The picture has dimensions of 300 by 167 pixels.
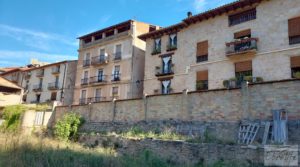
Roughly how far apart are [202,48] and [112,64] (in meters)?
12.5

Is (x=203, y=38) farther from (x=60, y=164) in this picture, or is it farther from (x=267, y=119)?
(x=60, y=164)

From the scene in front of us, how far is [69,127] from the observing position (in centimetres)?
2045

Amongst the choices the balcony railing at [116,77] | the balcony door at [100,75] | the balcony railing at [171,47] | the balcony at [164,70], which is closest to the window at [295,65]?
the balcony at [164,70]

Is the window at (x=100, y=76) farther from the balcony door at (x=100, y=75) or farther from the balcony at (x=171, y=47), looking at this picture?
the balcony at (x=171, y=47)

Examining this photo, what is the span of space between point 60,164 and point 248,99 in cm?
894

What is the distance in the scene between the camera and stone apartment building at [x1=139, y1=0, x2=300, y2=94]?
17.6 m

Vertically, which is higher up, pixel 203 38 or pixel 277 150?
pixel 203 38

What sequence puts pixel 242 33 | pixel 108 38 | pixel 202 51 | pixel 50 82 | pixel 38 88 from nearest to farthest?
pixel 242 33 < pixel 202 51 < pixel 108 38 < pixel 50 82 < pixel 38 88

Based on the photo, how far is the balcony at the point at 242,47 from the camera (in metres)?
18.7

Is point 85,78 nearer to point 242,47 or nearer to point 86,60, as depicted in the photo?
point 86,60

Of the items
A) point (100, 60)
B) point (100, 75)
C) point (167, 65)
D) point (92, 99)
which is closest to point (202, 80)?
point (167, 65)

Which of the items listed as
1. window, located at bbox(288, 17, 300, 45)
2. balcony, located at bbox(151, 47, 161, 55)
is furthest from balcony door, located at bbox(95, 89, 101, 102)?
window, located at bbox(288, 17, 300, 45)

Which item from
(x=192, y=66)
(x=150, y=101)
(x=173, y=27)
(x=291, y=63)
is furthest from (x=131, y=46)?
(x=291, y=63)

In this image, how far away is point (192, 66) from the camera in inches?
894
